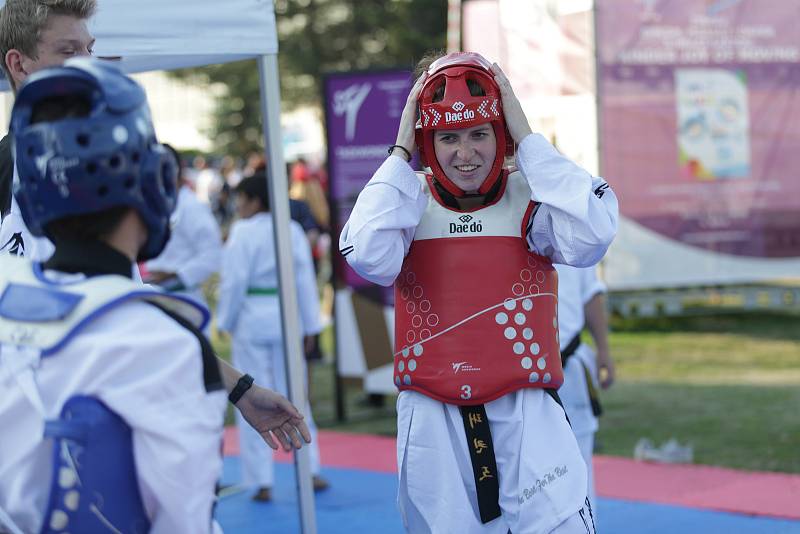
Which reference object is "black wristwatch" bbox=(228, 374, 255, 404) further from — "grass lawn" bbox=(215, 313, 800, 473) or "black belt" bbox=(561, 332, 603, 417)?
"grass lawn" bbox=(215, 313, 800, 473)

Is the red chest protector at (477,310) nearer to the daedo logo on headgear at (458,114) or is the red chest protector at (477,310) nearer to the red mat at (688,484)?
the daedo logo on headgear at (458,114)

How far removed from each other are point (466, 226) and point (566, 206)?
32 centimetres

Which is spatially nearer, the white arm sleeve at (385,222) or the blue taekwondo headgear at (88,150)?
the blue taekwondo headgear at (88,150)

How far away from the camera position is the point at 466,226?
10.5ft

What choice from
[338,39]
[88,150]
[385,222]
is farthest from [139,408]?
[338,39]

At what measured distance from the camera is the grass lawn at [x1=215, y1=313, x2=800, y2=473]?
7.44 metres

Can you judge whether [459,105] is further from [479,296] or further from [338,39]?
[338,39]

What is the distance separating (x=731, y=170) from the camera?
11781 millimetres

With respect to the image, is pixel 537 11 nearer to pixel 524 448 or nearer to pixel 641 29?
pixel 641 29

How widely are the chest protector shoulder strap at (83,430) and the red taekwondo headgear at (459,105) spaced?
1.50 metres

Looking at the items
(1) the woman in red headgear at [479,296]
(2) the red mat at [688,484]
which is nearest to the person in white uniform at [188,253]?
(2) the red mat at [688,484]

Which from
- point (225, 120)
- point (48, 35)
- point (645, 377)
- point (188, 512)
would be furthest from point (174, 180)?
point (225, 120)

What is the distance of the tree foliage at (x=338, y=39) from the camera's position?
1055 inches

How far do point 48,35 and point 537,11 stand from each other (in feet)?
30.9
